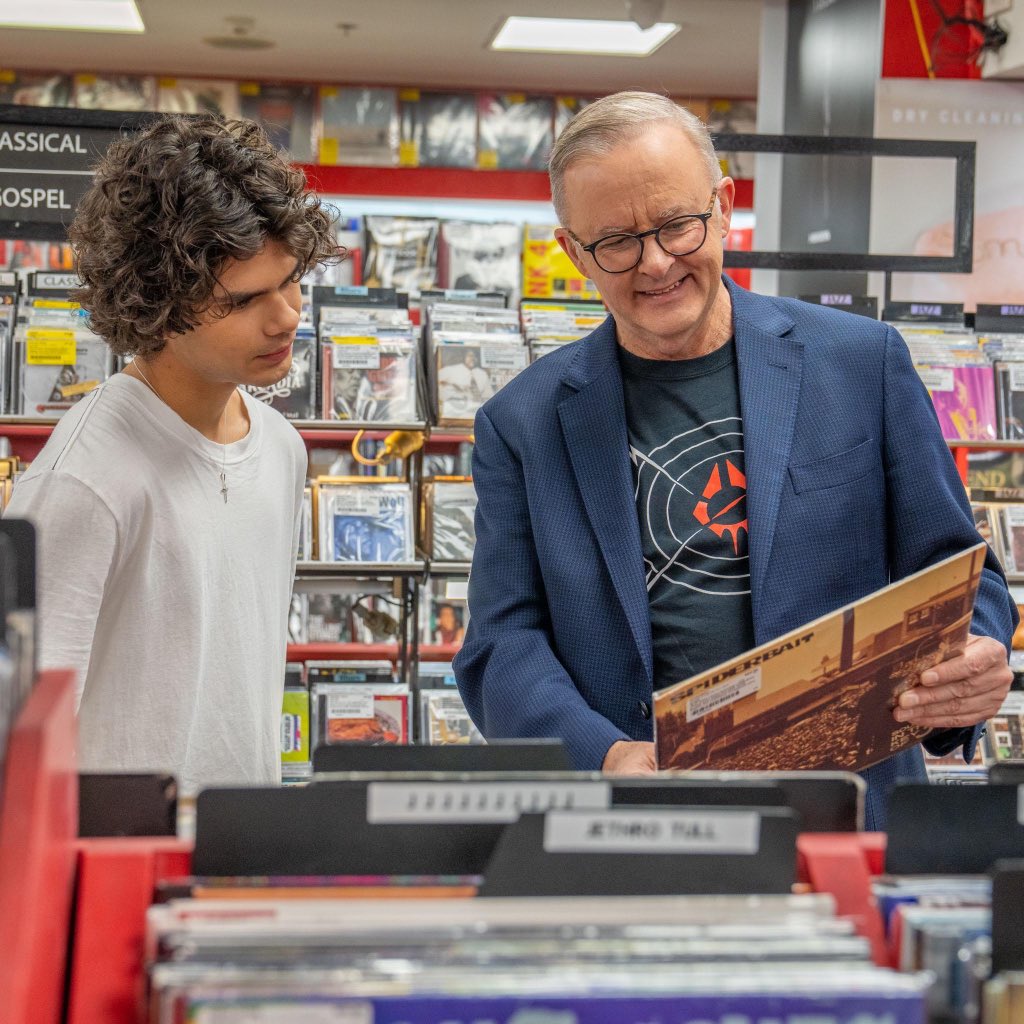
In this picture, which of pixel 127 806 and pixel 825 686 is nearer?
pixel 127 806

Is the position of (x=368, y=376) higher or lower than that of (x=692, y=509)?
higher

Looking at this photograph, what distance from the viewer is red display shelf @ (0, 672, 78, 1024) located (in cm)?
71

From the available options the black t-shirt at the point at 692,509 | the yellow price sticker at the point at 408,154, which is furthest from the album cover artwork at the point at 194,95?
the black t-shirt at the point at 692,509

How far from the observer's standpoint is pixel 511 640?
6.03 feet

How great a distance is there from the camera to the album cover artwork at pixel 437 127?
10078 millimetres

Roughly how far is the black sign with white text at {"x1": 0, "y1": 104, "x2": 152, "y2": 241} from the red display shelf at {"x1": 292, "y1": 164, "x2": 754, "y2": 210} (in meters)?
6.99

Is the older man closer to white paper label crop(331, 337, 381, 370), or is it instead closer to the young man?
the young man

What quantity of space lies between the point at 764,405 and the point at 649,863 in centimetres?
111

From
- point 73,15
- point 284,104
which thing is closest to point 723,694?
point 73,15

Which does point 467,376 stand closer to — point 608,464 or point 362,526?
point 362,526

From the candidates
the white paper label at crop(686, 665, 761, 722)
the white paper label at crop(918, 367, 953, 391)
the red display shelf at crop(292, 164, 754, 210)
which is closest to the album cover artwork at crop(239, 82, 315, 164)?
the red display shelf at crop(292, 164, 754, 210)

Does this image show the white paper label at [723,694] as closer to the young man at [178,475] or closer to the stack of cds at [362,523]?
the young man at [178,475]

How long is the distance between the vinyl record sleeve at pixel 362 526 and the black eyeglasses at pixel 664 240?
263 centimetres

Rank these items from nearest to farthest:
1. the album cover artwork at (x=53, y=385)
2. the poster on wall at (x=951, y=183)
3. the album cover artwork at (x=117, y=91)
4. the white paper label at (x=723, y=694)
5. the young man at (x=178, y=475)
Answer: the white paper label at (x=723, y=694), the young man at (x=178, y=475), the album cover artwork at (x=53, y=385), the poster on wall at (x=951, y=183), the album cover artwork at (x=117, y=91)
